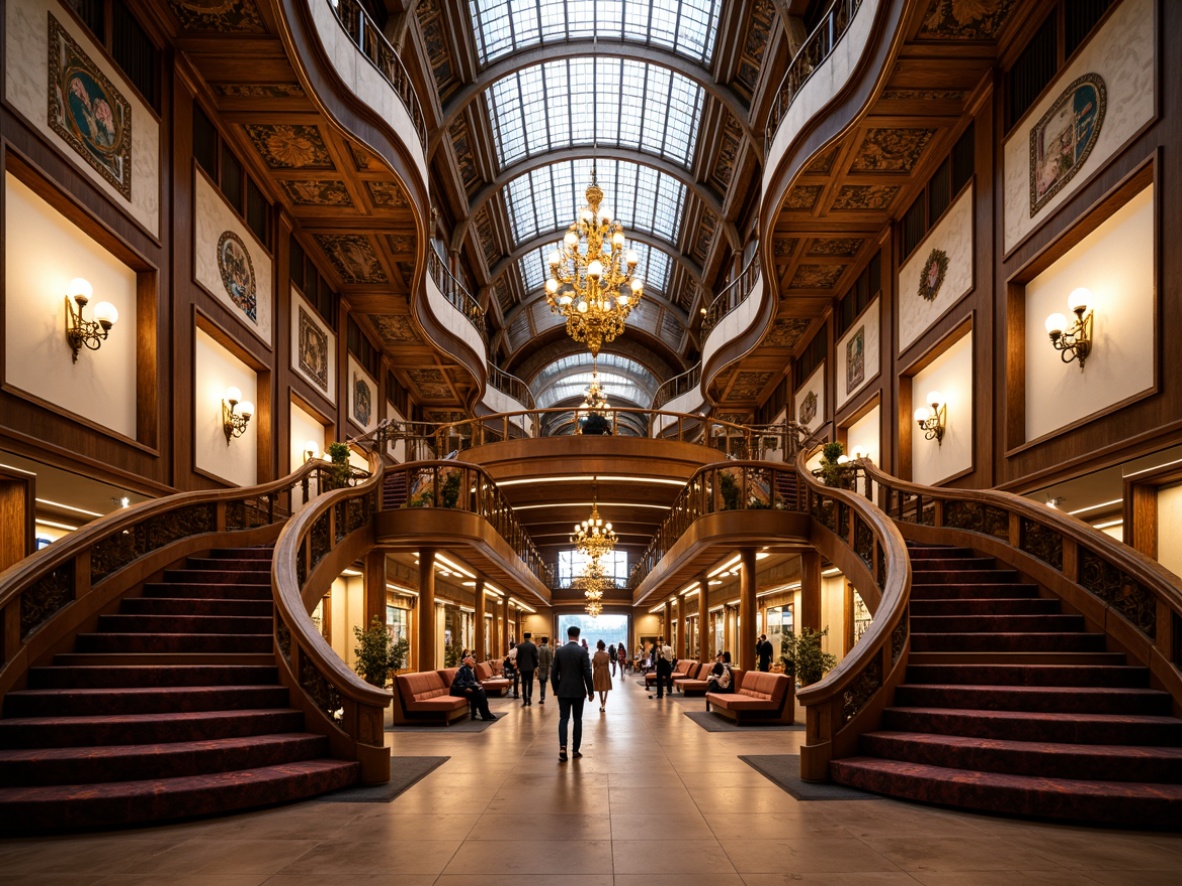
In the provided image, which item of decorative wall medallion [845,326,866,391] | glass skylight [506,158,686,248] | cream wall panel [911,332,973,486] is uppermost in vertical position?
glass skylight [506,158,686,248]

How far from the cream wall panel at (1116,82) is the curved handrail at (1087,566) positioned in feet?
11.4

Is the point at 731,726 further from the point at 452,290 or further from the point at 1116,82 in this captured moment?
the point at 452,290

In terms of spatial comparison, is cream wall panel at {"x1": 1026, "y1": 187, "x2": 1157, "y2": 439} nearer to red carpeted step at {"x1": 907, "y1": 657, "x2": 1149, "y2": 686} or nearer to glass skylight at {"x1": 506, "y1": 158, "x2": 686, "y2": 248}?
red carpeted step at {"x1": 907, "y1": 657, "x2": 1149, "y2": 686}

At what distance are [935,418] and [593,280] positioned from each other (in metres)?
6.49

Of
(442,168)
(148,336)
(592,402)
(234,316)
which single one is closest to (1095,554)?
(148,336)

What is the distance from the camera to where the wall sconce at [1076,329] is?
10.1m

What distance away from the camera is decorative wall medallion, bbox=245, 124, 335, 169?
45.1ft

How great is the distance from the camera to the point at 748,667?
15711mm

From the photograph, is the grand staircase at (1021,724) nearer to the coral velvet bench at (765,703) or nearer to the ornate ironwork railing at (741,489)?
the coral velvet bench at (765,703)

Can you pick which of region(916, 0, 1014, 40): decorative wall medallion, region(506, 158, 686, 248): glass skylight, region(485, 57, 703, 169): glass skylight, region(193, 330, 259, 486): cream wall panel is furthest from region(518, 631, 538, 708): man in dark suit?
region(506, 158, 686, 248): glass skylight

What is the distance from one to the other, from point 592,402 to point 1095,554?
13.8m

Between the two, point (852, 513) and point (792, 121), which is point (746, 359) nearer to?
point (792, 121)

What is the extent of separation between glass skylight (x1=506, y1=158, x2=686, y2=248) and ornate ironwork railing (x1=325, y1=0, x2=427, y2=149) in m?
18.5

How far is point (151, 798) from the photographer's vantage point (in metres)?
5.93
